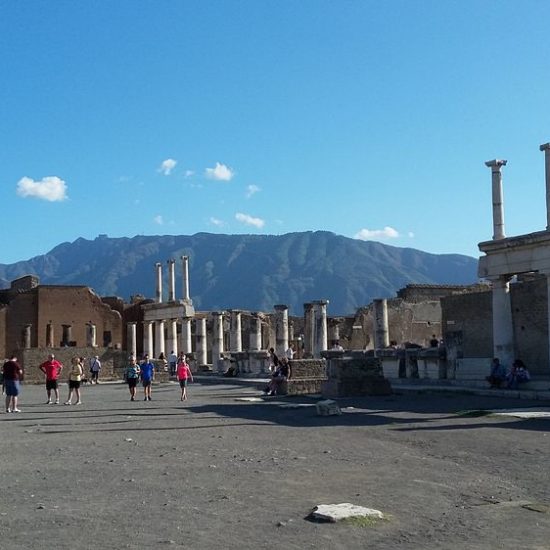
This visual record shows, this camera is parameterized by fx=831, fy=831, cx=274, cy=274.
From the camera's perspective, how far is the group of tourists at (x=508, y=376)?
20.7 m

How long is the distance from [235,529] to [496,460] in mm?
4620

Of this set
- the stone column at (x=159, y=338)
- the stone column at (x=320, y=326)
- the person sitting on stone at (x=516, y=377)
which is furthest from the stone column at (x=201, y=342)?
the person sitting on stone at (x=516, y=377)

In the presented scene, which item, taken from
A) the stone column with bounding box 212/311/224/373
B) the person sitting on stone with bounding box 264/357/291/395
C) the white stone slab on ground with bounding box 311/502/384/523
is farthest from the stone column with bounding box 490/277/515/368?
the stone column with bounding box 212/311/224/373

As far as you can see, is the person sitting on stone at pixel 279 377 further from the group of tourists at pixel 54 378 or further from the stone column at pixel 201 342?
the stone column at pixel 201 342

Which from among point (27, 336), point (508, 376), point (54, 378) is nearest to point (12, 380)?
point (54, 378)

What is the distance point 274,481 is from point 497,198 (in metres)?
17.1

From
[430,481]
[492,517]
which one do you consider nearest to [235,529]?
[492,517]

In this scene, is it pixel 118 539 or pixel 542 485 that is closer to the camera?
pixel 118 539

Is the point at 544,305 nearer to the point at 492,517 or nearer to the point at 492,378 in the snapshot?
the point at 492,378

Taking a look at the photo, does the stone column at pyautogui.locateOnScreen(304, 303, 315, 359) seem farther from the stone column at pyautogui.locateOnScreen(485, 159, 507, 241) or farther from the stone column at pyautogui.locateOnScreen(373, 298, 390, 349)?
the stone column at pyautogui.locateOnScreen(485, 159, 507, 241)

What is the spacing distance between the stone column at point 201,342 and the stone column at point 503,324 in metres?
22.7

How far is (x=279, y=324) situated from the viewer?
36312 mm

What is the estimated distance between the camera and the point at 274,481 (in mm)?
8555

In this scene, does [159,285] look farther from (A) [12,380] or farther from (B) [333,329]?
(A) [12,380]
